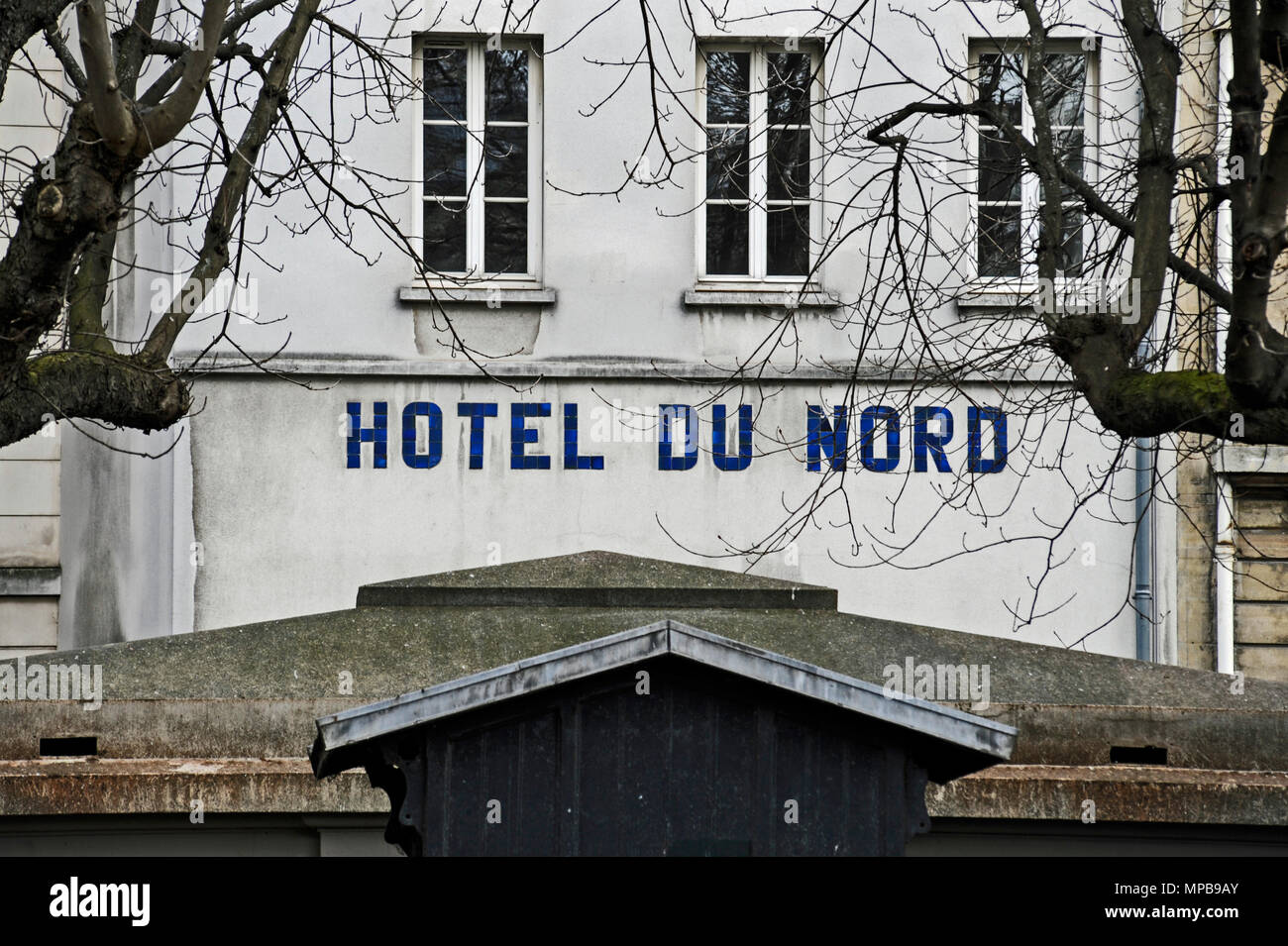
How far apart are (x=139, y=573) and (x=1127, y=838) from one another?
8.85 meters

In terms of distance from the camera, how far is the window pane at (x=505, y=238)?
13.1 m

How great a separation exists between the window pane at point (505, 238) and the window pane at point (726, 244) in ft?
4.92

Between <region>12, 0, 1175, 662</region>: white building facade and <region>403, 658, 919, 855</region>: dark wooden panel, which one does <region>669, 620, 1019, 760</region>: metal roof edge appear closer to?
<region>403, 658, 919, 855</region>: dark wooden panel

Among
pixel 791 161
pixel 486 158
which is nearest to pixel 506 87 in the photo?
pixel 486 158

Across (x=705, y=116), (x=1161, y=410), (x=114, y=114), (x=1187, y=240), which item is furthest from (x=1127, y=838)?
(x=705, y=116)

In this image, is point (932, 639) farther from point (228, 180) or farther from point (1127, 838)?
point (228, 180)

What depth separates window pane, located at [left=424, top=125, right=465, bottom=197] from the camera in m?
13.0

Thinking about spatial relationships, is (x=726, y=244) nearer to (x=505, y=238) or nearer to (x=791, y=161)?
(x=791, y=161)

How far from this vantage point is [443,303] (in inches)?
496

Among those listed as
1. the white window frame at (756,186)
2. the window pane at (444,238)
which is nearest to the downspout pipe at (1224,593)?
the white window frame at (756,186)

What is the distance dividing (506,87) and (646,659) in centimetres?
944

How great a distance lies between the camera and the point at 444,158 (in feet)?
42.6

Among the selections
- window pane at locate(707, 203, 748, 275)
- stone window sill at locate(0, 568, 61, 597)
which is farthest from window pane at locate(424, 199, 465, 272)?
stone window sill at locate(0, 568, 61, 597)

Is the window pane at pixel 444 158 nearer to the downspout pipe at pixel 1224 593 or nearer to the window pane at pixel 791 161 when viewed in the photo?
the window pane at pixel 791 161
